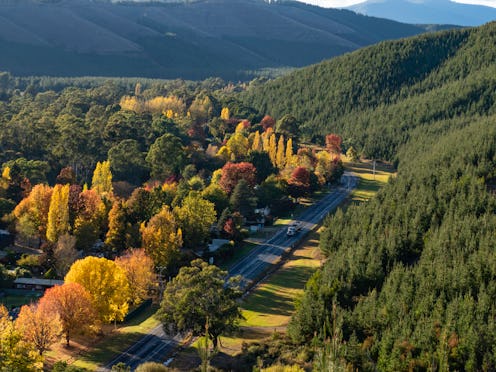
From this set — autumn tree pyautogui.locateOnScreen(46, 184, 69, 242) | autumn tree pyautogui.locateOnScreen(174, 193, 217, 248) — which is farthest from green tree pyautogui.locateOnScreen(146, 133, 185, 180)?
autumn tree pyautogui.locateOnScreen(46, 184, 69, 242)

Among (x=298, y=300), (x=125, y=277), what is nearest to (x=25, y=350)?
(x=125, y=277)

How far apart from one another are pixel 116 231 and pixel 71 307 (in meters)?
24.6

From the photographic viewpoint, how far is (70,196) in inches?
3339

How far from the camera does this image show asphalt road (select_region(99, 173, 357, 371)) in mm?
56500

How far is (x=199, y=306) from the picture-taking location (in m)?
55.9

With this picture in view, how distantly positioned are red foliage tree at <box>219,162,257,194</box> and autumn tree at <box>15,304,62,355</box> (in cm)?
5213

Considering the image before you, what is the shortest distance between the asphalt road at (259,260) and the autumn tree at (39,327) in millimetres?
5713

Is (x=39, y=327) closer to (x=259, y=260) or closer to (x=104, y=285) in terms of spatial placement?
(x=104, y=285)

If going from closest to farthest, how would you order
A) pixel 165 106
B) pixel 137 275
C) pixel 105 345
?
pixel 105 345
pixel 137 275
pixel 165 106

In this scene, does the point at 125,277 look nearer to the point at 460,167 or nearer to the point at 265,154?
the point at 460,167

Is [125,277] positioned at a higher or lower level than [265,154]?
lower

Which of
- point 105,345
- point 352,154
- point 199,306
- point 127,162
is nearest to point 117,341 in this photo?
point 105,345

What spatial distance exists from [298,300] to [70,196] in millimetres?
40408

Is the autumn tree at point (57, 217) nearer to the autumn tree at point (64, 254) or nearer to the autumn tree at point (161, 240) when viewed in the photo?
the autumn tree at point (64, 254)
